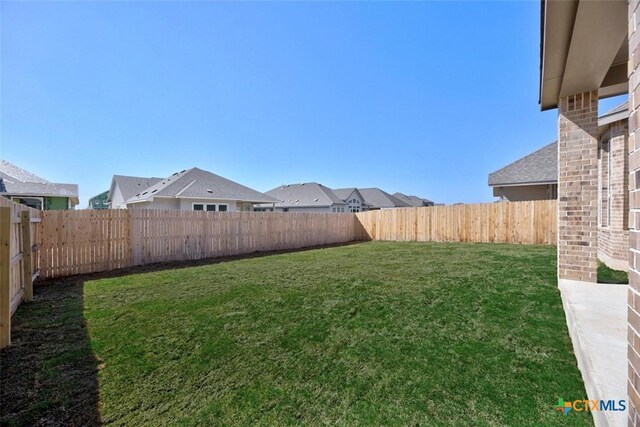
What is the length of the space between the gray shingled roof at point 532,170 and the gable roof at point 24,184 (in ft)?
74.2

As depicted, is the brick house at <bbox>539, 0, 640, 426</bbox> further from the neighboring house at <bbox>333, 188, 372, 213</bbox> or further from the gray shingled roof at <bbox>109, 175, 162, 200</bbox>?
the neighboring house at <bbox>333, 188, 372, 213</bbox>

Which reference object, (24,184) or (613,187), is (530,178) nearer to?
(613,187)

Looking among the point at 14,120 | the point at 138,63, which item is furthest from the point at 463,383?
the point at 14,120

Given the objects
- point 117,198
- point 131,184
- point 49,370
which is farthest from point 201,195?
point 49,370

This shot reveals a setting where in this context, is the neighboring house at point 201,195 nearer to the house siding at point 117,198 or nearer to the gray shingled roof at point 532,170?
the house siding at point 117,198

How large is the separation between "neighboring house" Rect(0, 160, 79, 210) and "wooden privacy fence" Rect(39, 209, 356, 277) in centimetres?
962

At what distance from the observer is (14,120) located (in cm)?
1023

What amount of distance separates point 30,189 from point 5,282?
16039 mm

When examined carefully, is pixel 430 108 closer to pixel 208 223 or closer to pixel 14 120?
pixel 208 223

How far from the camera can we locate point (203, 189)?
17.6 meters

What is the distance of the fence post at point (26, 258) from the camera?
4.95 m

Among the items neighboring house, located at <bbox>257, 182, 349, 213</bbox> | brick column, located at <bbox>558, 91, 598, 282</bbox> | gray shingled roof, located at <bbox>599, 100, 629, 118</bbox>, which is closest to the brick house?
brick column, located at <bbox>558, 91, 598, 282</bbox>

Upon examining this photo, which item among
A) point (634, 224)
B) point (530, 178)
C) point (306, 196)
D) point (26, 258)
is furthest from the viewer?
point (306, 196)

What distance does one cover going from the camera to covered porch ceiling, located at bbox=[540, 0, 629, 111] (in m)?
2.62
